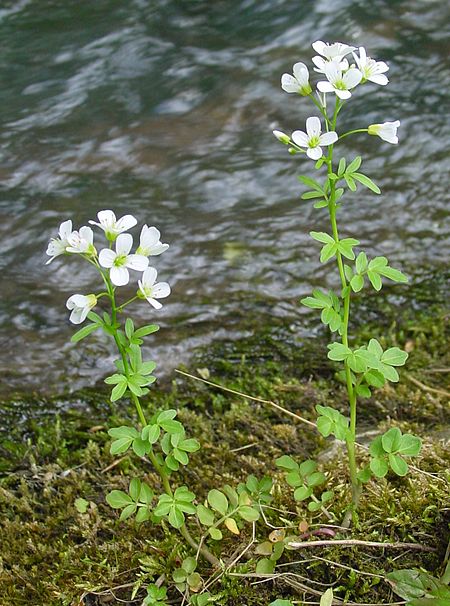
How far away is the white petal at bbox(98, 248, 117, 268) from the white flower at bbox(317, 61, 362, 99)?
649 millimetres

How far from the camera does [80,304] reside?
1.62m

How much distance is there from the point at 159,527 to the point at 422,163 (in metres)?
2.68

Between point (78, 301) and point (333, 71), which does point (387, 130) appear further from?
point (78, 301)

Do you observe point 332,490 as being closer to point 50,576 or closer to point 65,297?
point 50,576

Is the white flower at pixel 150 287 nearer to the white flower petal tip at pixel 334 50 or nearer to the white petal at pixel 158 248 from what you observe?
the white petal at pixel 158 248

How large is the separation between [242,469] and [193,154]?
230cm

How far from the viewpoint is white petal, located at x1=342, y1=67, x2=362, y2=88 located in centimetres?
170

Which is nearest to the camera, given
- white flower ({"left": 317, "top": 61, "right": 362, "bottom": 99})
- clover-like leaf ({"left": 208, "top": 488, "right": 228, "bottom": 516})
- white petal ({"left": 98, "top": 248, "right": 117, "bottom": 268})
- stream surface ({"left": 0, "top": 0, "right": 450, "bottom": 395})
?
white petal ({"left": 98, "top": 248, "right": 117, "bottom": 268})

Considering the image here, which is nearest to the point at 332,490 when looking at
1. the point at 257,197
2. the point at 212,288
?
the point at 212,288

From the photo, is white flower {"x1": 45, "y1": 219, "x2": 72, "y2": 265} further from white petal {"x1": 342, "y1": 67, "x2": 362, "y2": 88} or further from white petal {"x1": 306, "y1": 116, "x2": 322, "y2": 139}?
white petal {"x1": 342, "y1": 67, "x2": 362, "y2": 88}

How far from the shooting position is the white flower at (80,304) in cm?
161

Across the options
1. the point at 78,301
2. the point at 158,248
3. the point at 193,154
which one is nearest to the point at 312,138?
the point at 158,248

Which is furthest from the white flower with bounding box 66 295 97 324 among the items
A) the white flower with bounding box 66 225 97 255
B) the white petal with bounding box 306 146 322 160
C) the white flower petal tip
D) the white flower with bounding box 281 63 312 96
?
the white flower petal tip

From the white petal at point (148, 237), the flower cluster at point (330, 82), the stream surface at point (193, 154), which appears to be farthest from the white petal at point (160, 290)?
the stream surface at point (193, 154)
